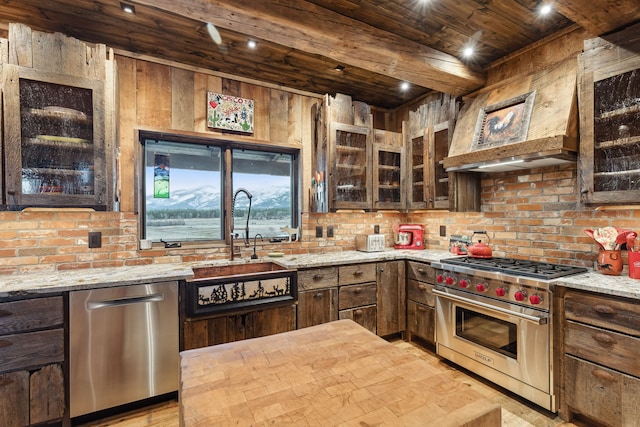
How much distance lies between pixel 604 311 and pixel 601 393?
0.49 m

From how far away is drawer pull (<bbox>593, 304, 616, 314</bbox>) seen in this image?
1.81 m

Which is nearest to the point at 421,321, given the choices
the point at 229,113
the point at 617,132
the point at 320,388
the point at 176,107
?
the point at 617,132

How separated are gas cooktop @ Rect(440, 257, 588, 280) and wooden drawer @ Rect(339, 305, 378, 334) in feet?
2.72

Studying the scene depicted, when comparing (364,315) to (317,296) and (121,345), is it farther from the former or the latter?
(121,345)

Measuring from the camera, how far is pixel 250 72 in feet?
9.89

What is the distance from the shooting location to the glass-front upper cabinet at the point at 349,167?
3.19 m

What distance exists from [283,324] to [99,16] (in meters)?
2.65

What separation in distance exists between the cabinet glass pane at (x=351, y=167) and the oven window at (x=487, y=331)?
1.50m

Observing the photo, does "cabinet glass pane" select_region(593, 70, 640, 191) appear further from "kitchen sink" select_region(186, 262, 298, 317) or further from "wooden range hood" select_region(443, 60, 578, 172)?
"kitchen sink" select_region(186, 262, 298, 317)

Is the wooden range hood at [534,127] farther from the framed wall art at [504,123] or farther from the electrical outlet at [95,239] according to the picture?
the electrical outlet at [95,239]

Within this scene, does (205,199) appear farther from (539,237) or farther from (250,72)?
(539,237)

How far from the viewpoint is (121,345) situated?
2.10m

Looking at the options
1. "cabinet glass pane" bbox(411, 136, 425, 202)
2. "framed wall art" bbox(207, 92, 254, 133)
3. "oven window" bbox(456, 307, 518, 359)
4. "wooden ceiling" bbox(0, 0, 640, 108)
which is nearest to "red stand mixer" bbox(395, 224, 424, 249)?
"cabinet glass pane" bbox(411, 136, 425, 202)

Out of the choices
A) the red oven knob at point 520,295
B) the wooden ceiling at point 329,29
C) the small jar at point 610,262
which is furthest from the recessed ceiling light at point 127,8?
the small jar at point 610,262
